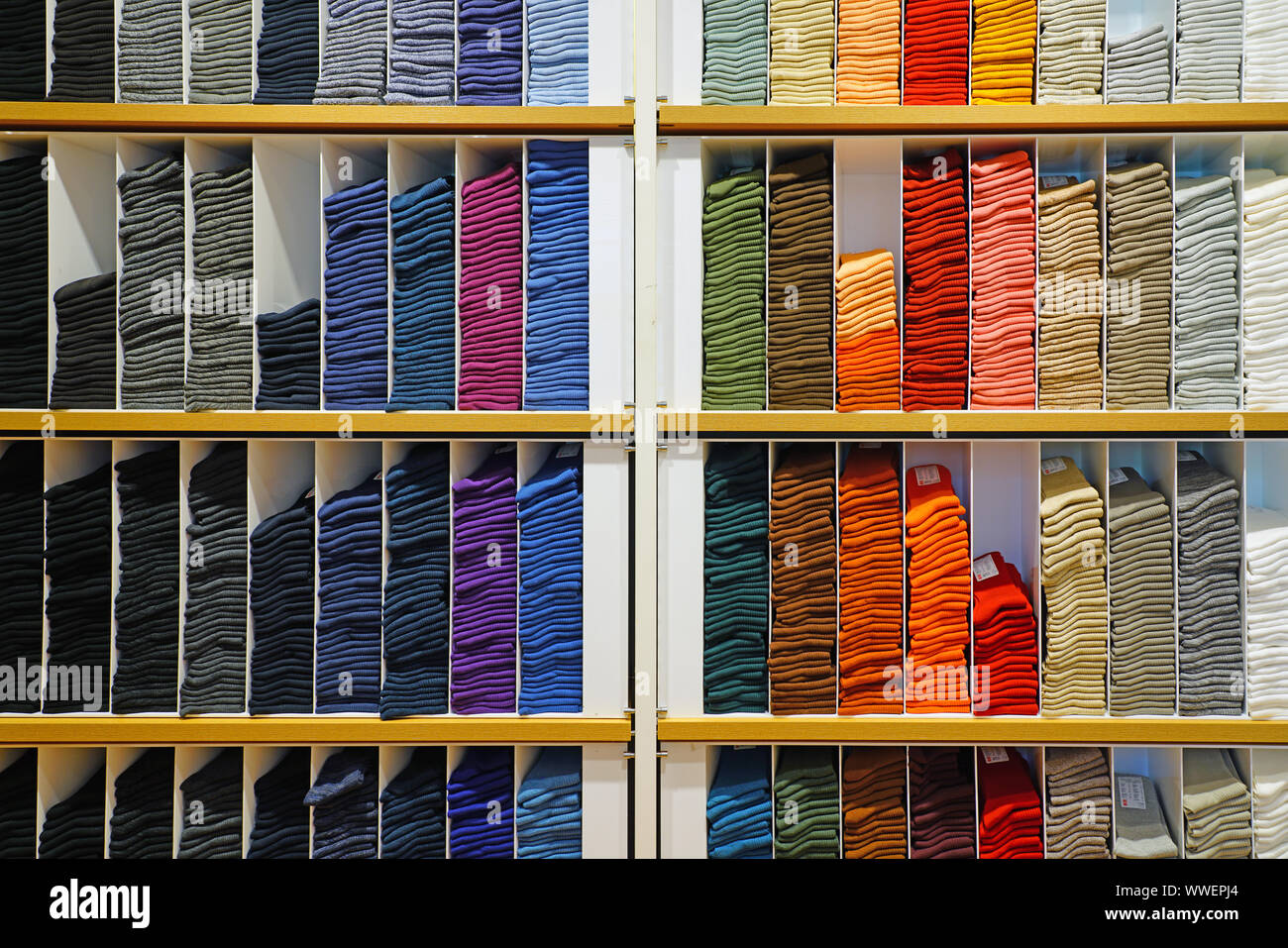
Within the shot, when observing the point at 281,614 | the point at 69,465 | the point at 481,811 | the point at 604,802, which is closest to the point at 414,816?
the point at 481,811

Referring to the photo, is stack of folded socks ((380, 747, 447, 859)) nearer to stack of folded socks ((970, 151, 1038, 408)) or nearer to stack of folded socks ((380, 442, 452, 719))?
stack of folded socks ((380, 442, 452, 719))

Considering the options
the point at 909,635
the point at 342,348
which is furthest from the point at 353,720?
the point at 909,635

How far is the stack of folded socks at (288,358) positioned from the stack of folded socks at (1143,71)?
212cm

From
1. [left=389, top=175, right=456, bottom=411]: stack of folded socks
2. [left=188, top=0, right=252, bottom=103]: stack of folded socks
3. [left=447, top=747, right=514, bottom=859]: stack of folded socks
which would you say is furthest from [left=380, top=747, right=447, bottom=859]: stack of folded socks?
[left=188, top=0, right=252, bottom=103]: stack of folded socks

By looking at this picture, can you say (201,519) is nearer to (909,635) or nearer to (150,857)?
(150,857)

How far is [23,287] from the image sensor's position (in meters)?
2.38

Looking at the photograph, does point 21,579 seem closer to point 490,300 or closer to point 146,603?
point 146,603

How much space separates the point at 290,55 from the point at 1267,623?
2883mm

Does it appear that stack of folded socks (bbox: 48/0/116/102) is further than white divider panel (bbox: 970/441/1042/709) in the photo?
No

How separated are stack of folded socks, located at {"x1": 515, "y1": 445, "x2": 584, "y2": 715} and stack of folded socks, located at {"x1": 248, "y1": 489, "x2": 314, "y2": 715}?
0.55 metres

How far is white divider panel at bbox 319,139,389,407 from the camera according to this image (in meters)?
2.36

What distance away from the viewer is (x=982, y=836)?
2.35 meters

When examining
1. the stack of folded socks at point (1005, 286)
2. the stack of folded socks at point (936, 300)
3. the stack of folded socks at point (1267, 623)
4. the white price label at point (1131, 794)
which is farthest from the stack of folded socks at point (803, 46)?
the white price label at point (1131, 794)

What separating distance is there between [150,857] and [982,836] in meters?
2.12
